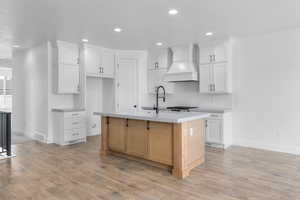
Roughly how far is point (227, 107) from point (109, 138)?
309cm

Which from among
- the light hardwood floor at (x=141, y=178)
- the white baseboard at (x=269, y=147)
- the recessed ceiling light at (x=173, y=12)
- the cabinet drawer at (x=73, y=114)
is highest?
the recessed ceiling light at (x=173, y=12)

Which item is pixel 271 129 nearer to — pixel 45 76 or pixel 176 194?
pixel 176 194

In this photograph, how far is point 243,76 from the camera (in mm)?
5070

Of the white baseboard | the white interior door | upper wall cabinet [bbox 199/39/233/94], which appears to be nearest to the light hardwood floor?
the white baseboard

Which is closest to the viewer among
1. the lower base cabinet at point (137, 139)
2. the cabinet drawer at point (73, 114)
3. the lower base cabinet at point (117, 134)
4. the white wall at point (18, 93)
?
the lower base cabinet at point (137, 139)

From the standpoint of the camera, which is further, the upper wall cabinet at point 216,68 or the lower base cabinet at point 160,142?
the upper wall cabinet at point 216,68

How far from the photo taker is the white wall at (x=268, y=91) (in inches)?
175

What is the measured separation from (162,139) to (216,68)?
277 centimetres

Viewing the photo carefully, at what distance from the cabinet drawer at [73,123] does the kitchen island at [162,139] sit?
5.21ft

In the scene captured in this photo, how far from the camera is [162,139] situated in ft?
10.9

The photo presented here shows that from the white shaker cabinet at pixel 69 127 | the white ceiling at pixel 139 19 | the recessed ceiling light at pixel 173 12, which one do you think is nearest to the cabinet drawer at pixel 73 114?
the white shaker cabinet at pixel 69 127

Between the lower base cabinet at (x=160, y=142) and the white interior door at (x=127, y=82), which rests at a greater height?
the white interior door at (x=127, y=82)

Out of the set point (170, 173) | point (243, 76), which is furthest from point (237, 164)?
point (243, 76)

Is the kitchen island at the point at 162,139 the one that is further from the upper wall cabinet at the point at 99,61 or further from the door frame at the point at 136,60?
the door frame at the point at 136,60
